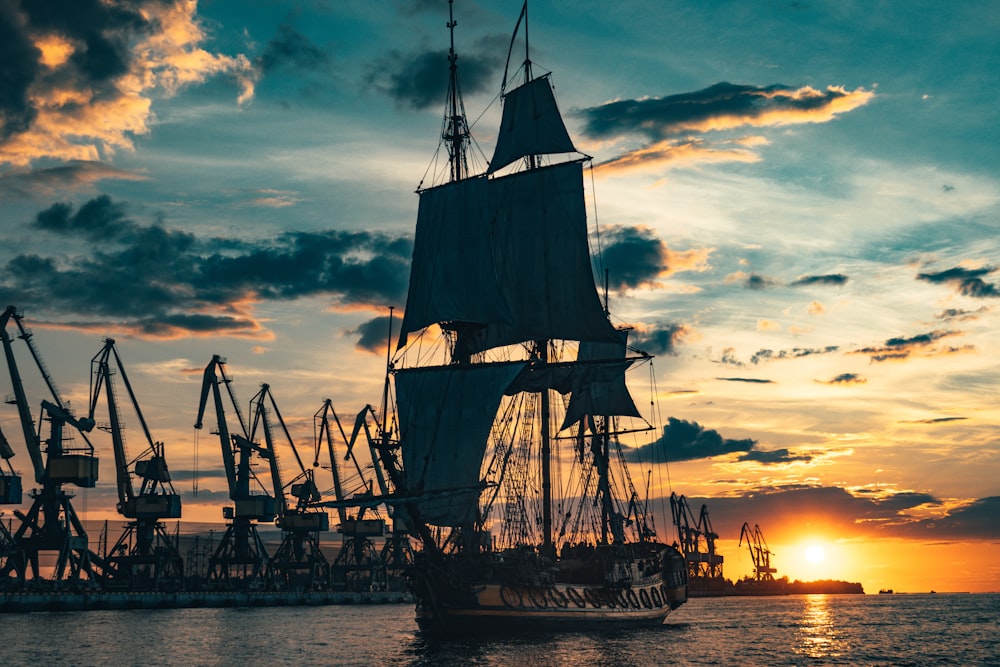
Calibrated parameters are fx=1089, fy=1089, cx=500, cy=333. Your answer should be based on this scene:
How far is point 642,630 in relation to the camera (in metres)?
110

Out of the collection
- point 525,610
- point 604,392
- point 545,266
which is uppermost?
point 545,266

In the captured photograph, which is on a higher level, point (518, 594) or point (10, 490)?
point (10, 490)

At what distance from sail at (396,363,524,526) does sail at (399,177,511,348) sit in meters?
5.33

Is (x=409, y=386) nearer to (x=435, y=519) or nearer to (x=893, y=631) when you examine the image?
(x=435, y=519)

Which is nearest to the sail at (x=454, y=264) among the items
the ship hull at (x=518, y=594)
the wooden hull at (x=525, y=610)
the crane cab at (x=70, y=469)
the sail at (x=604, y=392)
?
the ship hull at (x=518, y=594)

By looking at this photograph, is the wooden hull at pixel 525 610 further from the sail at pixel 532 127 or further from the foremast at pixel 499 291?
the sail at pixel 532 127

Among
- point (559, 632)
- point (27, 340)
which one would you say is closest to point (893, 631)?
point (559, 632)

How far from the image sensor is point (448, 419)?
Result: 108 metres

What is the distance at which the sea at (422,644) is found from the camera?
79812mm

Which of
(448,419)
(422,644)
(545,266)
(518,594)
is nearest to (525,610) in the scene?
(518,594)

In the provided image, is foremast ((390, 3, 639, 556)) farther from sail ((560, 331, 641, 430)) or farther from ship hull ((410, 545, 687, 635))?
sail ((560, 331, 641, 430))

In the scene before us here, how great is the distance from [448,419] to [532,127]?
32.3 m

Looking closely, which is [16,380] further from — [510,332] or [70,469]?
[510,332]

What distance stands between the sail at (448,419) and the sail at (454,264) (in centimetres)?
533
